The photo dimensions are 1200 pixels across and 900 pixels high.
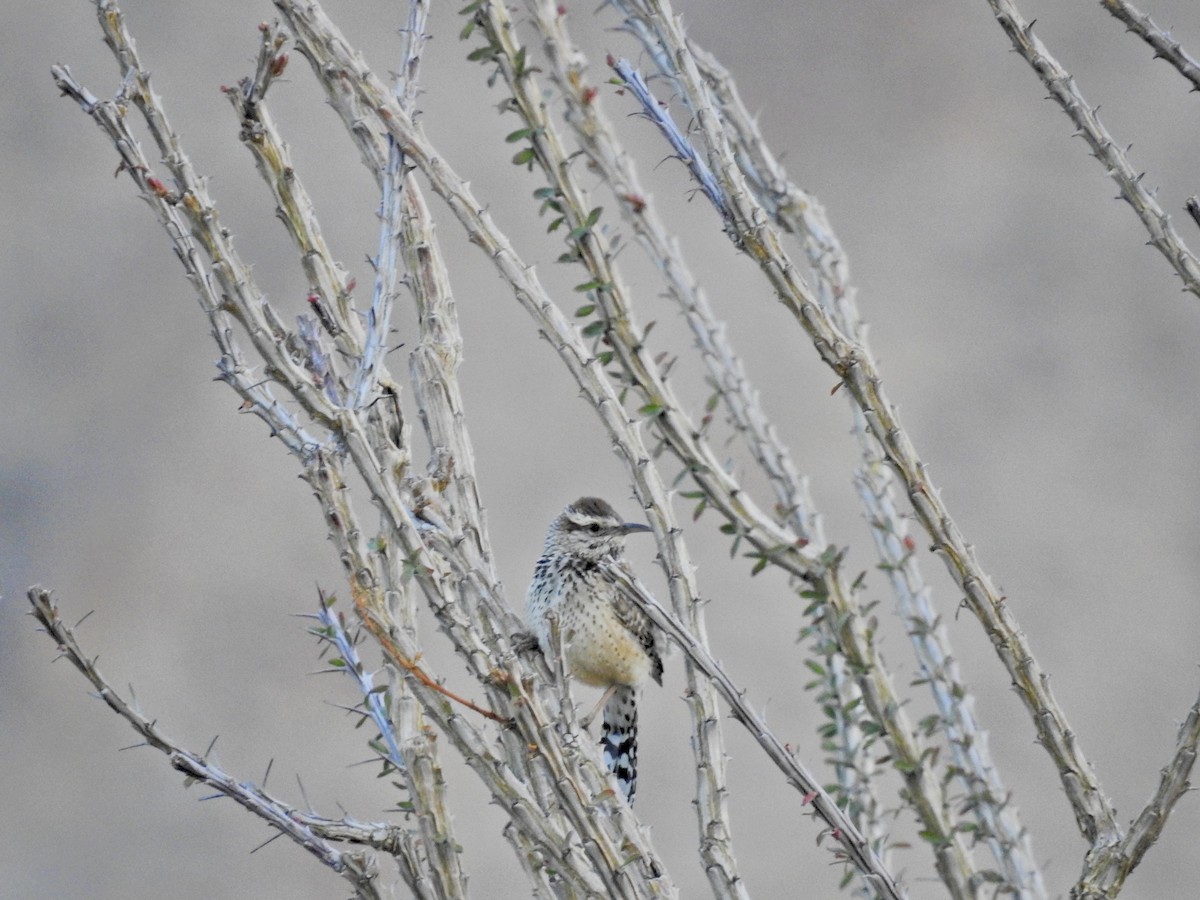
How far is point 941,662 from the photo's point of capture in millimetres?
1613

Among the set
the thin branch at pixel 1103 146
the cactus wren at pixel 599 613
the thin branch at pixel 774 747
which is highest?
the cactus wren at pixel 599 613

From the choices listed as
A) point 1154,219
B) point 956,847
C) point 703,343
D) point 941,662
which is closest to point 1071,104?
point 1154,219

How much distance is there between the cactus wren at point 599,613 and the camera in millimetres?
2354

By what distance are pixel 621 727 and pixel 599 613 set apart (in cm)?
24

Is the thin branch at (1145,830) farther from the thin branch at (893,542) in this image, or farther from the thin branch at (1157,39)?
the thin branch at (1157,39)

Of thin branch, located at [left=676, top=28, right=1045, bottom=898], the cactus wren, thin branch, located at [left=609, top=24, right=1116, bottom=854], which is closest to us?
thin branch, located at [left=609, top=24, right=1116, bottom=854]

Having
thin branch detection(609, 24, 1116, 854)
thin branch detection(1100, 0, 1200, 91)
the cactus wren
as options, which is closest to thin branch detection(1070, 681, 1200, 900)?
thin branch detection(609, 24, 1116, 854)

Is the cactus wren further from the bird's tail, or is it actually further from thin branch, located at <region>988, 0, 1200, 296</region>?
thin branch, located at <region>988, 0, 1200, 296</region>

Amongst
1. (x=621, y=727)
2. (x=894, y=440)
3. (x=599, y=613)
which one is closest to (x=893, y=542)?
(x=894, y=440)

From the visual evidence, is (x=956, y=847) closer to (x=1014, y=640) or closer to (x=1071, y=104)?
(x=1014, y=640)

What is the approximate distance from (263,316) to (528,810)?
51 cm

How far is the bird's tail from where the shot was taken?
2385 mm

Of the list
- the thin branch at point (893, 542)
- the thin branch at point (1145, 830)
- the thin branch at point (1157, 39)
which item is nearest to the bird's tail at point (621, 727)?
the thin branch at point (893, 542)

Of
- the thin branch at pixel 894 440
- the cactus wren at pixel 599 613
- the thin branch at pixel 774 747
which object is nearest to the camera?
the thin branch at pixel 774 747
